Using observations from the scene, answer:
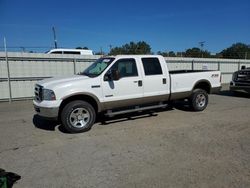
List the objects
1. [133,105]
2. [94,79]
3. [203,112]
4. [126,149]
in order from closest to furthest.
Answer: [126,149], [94,79], [133,105], [203,112]

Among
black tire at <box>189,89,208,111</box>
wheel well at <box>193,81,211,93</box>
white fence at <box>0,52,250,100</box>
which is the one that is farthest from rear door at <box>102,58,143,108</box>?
white fence at <box>0,52,250,100</box>

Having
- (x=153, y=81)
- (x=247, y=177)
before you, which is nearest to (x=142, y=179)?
(x=247, y=177)

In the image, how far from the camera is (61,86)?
5746 mm

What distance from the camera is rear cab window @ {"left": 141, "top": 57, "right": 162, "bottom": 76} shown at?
7.08 metres

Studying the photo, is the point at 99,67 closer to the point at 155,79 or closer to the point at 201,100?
the point at 155,79

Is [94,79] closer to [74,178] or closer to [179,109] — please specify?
[74,178]

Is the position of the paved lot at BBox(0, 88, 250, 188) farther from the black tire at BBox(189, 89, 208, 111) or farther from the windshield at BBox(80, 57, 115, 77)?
the windshield at BBox(80, 57, 115, 77)

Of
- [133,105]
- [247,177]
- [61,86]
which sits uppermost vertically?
[61,86]

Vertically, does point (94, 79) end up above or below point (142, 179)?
above

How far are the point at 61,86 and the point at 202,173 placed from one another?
3.89 metres

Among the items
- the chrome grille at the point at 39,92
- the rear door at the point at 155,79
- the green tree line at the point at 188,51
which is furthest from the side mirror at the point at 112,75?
the green tree line at the point at 188,51

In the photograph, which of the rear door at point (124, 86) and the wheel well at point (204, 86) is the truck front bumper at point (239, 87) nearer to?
the wheel well at point (204, 86)

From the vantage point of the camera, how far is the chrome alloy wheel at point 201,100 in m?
8.27

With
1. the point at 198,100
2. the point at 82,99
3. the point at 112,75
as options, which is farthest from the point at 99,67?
the point at 198,100
